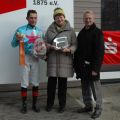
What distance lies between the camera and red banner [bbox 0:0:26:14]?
23.4 ft

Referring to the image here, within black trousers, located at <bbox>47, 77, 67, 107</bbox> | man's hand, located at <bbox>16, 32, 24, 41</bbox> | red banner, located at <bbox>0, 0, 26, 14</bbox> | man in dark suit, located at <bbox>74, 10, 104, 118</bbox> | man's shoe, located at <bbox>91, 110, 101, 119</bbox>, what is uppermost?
red banner, located at <bbox>0, 0, 26, 14</bbox>

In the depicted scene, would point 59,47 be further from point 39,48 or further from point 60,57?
point 39,48

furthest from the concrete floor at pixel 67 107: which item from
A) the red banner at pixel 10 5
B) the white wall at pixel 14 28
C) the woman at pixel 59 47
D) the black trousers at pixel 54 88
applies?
the red banner at pixel 10 5

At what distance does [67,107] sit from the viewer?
733 cm

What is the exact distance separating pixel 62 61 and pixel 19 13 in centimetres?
126

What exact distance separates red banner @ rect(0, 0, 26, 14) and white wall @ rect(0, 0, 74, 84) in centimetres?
7

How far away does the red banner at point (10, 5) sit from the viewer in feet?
23.4

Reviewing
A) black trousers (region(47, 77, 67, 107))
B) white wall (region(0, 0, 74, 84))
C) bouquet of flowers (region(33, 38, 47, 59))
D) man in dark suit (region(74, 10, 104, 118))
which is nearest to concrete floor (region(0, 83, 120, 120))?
black trousers (region(47, 77, 67, 107))

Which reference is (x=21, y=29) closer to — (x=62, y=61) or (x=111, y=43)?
(x=62, y=61)

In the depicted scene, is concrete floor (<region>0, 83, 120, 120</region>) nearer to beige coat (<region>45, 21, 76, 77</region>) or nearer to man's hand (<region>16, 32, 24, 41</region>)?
beige coat (<region>45, 21, 76, 77</region>)

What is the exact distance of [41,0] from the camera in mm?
→ 7285

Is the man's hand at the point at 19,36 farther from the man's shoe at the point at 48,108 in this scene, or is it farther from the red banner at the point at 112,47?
the red banner at the point at 112,47

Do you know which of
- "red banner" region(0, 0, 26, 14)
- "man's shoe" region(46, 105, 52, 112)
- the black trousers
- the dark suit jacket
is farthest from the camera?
"red banner" region(0, 0, 26, 14)

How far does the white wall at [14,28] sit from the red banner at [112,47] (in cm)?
125
